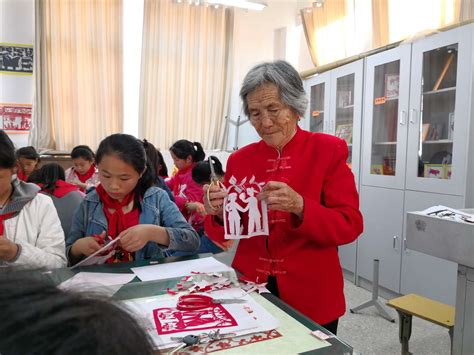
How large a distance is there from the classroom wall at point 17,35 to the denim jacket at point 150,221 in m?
4.01

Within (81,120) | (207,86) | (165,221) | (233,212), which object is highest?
(207,86)

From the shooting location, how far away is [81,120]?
5.00 m

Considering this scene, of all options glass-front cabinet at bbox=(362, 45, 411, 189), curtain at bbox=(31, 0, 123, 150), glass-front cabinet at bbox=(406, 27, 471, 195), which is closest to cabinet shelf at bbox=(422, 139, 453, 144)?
glass-front cabinet at bbox=(406, 27, 471, 195)

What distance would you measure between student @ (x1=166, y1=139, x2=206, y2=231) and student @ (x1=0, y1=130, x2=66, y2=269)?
137 cm

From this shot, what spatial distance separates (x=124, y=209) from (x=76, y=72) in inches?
161

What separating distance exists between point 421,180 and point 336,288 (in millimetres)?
2325

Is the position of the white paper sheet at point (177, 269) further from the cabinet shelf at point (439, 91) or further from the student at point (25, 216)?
the cabinet shelf at point (439, 91)

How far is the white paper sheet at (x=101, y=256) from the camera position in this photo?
121cm

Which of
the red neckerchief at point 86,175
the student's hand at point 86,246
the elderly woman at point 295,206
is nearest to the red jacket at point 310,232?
the elderly woman at point 295,206

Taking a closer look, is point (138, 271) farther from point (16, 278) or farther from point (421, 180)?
point (421, 180)

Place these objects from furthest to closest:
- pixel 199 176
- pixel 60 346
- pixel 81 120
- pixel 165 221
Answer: pixel 81 120 < pixel 199 176 < pixel 165 221 < pixel 60 346

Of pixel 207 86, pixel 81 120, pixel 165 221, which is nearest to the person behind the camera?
pixel 165 221

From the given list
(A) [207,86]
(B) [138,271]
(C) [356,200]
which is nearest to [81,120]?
(A) [207,86]

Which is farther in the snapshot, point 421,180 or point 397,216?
point 397,216
